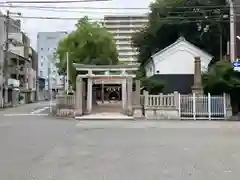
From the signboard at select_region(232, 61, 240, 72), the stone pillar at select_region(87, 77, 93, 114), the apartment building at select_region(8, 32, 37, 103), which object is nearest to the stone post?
the stone pillar at select_region(87, 77, 93, 114)

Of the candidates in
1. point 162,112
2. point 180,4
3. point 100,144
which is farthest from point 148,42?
point 100,144

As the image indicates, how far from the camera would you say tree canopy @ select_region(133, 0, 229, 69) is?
48.8m

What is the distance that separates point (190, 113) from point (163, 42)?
24.6 m

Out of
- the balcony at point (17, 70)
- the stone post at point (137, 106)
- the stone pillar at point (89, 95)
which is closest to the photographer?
the stone post at point (137, 106)

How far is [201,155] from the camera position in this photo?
12172mm

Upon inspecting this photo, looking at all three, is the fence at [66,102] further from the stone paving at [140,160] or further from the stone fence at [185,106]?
the stone paving at [140,160]

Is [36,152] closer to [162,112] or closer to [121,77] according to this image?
[162,112]

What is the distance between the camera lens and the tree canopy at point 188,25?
160 ft

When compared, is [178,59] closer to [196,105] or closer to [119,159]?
[196,105]

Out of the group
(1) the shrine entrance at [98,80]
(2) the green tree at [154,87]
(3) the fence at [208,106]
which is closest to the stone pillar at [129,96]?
(1) the shrine entrance at [98,80]

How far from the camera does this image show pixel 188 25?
168ft

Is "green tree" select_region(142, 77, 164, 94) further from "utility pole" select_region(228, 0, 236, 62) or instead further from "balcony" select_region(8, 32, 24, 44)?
"balcony" select_region(8, 32, 24, 44)

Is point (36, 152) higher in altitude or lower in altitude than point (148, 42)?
lower

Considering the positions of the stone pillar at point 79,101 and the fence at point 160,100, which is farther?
the stone pillar at point 79,101
